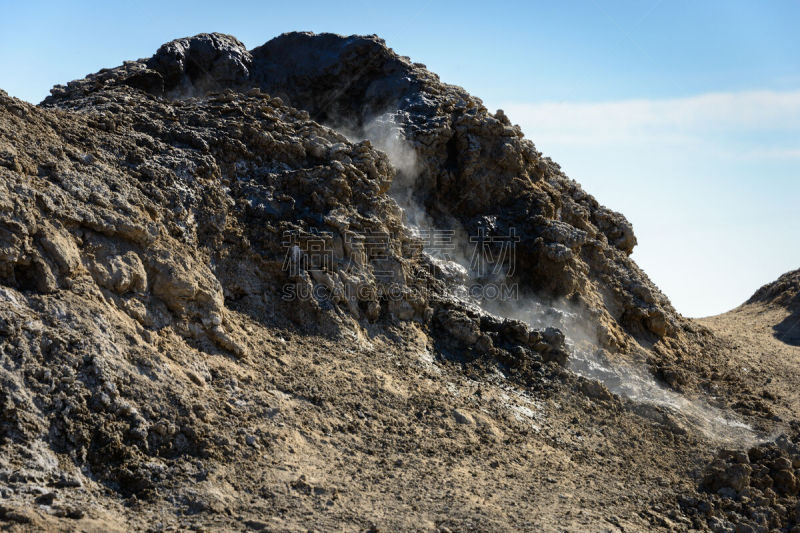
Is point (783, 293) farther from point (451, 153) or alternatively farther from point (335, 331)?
point (335, 331)

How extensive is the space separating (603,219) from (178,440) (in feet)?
36.0

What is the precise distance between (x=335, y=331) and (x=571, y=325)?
4417mm

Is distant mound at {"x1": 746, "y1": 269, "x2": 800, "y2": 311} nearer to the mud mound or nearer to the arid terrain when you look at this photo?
the arid terrain

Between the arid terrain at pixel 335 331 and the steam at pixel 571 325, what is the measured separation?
5cm

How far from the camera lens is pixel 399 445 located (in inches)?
366

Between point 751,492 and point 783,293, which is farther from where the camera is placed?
point 783,293

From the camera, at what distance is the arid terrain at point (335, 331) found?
7477 mm

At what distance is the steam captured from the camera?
12.6 m

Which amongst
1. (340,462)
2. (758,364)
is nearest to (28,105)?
(340,462)

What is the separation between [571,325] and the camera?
1342cm

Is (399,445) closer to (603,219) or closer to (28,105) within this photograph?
(28,105)

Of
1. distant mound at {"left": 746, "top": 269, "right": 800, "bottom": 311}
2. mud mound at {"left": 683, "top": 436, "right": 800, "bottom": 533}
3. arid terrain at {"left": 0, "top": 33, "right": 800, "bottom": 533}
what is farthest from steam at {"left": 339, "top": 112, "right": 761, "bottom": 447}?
distant mound at {"left": 746, "top": 269, "right": 800, "bottom": 311}

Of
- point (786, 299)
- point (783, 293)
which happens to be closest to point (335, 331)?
point (786, 299)

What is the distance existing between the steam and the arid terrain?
5cm
